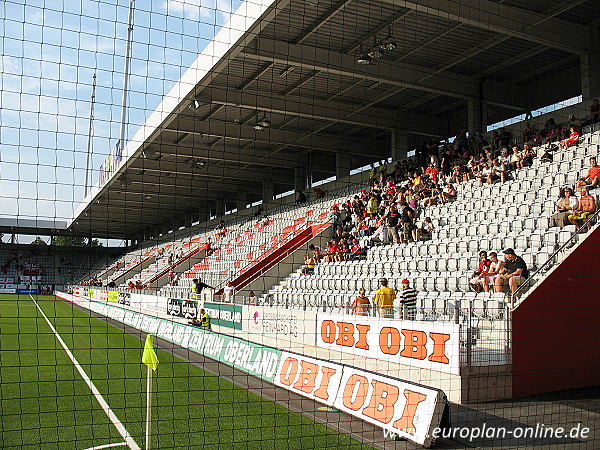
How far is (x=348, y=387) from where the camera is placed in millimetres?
7566

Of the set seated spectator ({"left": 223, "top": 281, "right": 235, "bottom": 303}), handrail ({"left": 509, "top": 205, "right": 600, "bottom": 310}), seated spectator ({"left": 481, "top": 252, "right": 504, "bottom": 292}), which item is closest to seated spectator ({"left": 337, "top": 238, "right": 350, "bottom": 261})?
seated spectator ({"left": 223, "top": 281, "right": 235, "bottom": 303})

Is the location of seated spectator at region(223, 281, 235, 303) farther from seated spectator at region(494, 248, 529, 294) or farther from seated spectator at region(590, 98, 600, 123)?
seated spectator at region(590, 98, 600, 123)

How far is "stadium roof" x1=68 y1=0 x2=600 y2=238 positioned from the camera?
531 inches

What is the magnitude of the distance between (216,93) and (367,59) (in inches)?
215

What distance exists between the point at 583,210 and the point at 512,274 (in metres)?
1.94

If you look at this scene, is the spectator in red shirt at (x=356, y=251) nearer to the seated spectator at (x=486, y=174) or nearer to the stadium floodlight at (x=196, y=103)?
the seated spectator at (x=486, y=174)

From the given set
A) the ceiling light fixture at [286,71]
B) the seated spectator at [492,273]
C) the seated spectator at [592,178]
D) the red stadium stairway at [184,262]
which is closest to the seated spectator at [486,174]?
the seated spectator at [592,178]

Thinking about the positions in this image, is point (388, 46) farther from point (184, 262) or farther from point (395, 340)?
point (184, 262)

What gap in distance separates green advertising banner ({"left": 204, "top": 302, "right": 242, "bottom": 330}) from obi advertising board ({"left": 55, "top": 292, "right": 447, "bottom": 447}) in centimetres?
140

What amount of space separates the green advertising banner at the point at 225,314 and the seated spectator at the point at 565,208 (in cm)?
742

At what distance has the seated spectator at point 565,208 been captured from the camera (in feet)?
34.4

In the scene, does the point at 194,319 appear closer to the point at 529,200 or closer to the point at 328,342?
the point at 328,342

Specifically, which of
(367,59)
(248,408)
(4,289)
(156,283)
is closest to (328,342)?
(248,408)

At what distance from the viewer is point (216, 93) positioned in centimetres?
1794
